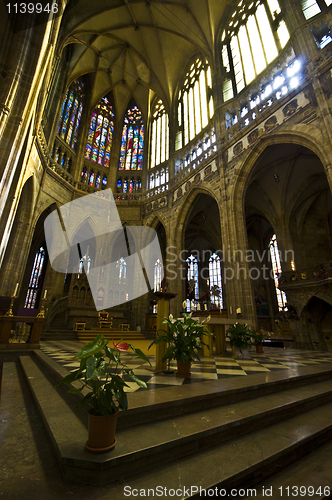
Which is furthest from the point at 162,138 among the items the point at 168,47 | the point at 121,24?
the point at 121,24

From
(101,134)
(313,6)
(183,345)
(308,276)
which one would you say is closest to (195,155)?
(313,6)

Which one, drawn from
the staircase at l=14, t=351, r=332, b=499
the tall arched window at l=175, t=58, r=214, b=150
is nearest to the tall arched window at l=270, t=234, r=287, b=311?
the tall arched window at l=175, t=58, r=214, b=150

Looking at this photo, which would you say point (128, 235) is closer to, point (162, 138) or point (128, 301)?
point (128, 301)

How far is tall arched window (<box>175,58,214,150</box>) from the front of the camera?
15.3 metres

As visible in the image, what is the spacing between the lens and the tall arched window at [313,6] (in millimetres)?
8938

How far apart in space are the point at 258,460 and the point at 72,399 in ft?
5.71

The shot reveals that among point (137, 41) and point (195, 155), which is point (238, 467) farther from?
point (137, 41)

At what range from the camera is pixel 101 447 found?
1411 millimetres

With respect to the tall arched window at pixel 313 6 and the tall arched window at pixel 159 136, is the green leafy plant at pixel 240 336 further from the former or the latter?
the tall arched window at pixel 159 136

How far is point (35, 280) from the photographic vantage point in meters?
19.7

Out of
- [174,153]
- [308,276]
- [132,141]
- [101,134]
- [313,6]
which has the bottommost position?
[308,276]

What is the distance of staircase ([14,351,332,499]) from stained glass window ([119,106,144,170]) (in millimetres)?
20759

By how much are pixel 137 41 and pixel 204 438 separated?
24.8 meters

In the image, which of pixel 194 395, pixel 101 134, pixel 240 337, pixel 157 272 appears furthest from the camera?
pixel 157 272
